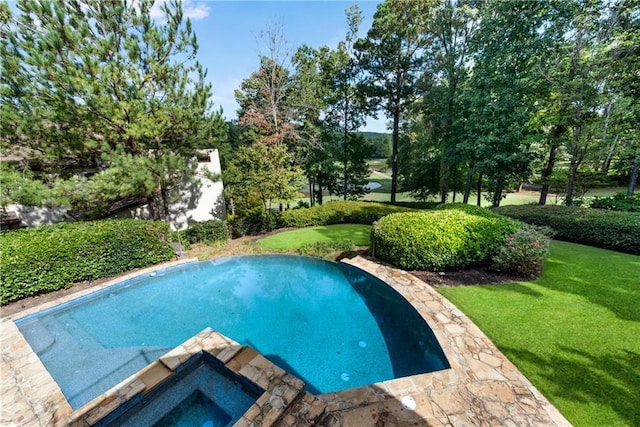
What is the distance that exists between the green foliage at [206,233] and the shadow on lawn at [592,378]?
37.4ft

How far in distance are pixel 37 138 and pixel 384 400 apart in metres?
11.4

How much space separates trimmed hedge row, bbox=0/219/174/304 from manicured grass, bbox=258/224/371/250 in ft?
13.8

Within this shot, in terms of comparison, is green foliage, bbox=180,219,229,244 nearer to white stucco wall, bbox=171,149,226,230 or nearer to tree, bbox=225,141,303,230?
white stucco wall, bbox=171,149,226,230

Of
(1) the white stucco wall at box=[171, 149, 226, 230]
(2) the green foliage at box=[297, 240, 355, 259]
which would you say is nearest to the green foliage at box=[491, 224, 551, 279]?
(2) the green foliage at box=[297, 240, 355, 259]

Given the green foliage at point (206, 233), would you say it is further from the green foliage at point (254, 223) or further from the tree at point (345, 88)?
the tree at point (345, 88)

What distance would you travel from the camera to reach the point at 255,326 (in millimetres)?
5840

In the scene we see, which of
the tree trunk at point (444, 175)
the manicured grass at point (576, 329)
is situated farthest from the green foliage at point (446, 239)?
the tree trunk at point (444, 175)

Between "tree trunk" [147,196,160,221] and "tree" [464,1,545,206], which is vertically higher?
"tree" [464,1,545,206]

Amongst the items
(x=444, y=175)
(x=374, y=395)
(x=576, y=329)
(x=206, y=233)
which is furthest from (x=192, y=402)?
(x=444, y=175)

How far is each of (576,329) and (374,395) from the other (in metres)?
4.03

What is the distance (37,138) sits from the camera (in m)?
7.49

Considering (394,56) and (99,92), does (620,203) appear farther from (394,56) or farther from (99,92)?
(99,92)

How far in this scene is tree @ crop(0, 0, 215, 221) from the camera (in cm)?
677

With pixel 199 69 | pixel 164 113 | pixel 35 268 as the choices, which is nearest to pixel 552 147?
pixel 199 69
